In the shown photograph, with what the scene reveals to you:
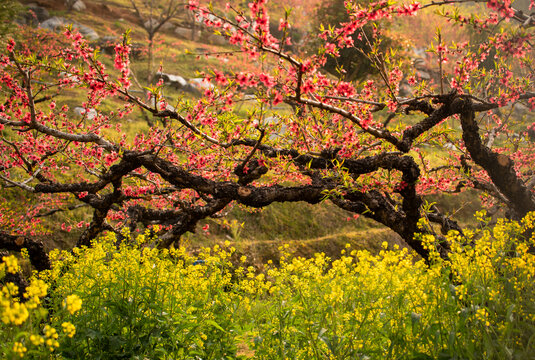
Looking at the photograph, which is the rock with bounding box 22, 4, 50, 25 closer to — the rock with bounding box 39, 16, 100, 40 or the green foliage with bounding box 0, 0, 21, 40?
the rock with bounding box 39, 16, 100, 40

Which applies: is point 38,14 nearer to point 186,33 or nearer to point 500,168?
point 186,33

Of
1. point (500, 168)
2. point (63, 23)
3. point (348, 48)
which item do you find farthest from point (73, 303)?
point (63, 23)

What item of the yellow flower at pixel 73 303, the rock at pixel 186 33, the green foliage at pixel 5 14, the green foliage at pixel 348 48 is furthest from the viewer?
the rock at pixel 186 33

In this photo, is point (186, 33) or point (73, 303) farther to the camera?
point (186, 33)

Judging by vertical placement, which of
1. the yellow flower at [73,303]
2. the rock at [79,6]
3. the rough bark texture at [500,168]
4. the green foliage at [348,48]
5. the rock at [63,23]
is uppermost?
the green foliage at [348,48]

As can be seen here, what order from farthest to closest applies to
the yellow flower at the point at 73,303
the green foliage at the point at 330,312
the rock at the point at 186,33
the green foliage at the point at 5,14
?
the rock at the point at 186,33
the green foliage at the point at 5,14
the green foliage at the point at 330,312
the yellow flower at the point at 73,303

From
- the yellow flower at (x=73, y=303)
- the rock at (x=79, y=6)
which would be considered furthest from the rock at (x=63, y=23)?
the yellow flower at (x=73, y=303)

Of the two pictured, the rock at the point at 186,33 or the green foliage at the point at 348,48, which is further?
the rock at the point at 186,33

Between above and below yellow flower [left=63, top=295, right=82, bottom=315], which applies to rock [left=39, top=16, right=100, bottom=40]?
below

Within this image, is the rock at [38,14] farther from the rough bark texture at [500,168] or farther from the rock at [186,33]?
the rough bark texture at [500,168]

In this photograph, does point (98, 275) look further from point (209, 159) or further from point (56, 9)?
point (56, 9)

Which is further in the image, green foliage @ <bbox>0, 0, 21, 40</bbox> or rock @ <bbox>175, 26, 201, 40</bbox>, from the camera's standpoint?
rock @ <bbox>175, 26, 201, 40</bbox>

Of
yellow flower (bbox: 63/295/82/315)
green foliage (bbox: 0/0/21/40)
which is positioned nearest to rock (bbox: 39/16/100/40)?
green foliage (bbox: 0/0/21/40)

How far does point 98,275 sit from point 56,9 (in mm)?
28968
